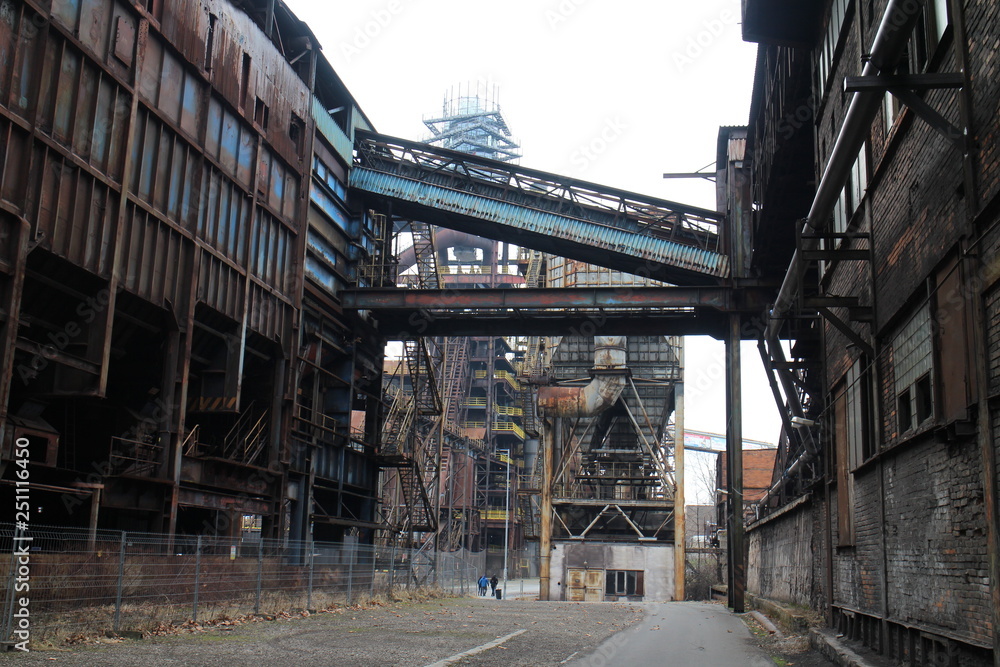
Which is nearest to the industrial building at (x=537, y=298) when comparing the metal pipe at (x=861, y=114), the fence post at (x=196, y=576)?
the metal pipe at (x=861, y=114)

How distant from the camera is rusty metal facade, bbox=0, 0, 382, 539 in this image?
12.7m

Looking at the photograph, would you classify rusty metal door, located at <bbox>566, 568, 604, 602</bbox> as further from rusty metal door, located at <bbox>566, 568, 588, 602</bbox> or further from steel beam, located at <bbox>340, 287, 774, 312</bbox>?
steel beam, located at <bbox>340, 287, 774, 312</bbox>

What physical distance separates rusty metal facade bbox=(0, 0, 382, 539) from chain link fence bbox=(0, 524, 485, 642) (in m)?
1.05

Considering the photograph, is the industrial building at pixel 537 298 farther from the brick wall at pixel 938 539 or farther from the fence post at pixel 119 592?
the fence post at pixel 119 592

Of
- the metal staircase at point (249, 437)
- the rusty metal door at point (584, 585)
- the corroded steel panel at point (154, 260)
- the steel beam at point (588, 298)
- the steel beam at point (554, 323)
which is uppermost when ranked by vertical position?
the steel beam at point (588, 298)

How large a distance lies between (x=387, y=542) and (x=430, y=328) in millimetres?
7667

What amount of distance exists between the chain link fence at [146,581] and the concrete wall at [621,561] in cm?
1182

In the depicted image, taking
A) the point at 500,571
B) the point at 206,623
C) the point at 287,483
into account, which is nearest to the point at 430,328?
the point at 287,483

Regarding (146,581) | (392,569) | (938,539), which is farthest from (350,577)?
(938,539)

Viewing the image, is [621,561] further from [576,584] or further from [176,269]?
[176,269]

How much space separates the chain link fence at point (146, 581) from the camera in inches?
394

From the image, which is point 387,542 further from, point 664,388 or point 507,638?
point 507,638

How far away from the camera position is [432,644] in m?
11.4

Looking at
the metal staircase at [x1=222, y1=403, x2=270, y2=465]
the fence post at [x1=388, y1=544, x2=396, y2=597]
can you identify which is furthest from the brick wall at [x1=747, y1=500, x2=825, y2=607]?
the metal staircase at [x1=222, y1=403, x2=270, y2=465]
